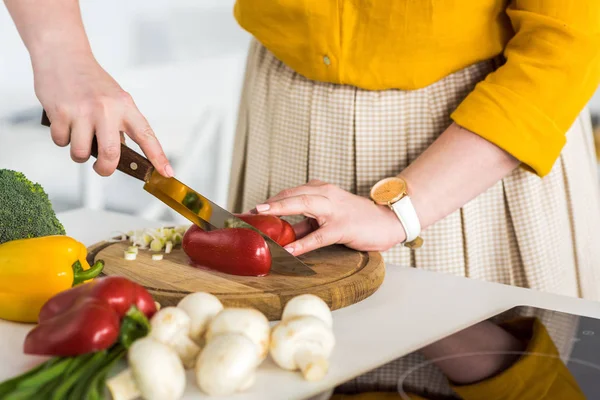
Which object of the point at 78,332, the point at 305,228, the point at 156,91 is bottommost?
the point at 156,91

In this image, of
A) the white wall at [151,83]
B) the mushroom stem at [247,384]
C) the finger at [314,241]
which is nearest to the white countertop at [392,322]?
the mushroom stem at [247,384]

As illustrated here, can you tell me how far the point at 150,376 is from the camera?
2.32 ft

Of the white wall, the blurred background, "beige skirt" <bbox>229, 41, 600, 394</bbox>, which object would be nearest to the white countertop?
"beige skirt" <bbox>229, 41, 600, 394</bbox>

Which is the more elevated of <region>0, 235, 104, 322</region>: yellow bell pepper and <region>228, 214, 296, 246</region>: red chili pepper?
<region>0, 235, 104, 322</region>: yellow bell pepper

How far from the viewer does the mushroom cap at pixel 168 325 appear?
2.56ft

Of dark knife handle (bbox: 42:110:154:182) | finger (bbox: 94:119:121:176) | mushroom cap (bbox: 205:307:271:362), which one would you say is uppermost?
finger (bbox: 94:119:121:176)

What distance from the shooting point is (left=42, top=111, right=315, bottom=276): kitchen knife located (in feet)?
3.72

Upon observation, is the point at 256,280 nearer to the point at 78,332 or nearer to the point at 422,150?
the point at 78,332

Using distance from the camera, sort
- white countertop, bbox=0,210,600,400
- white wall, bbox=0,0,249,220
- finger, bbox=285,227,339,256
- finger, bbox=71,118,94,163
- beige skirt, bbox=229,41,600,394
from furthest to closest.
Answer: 1. white wall, bbox=0,0,249,220
2. beige skirt, bbox=229,41,600,394
3. finger, bbox=285,227,339,256
4. finger, bbox=71,118,94,163
5. white countertop, bbox=0,210,600,400

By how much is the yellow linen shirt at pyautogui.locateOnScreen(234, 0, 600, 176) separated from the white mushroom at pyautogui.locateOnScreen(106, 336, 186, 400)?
763mm

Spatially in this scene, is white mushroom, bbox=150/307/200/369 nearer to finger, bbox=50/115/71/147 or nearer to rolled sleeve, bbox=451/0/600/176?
finger, bbox=50/115/71/147

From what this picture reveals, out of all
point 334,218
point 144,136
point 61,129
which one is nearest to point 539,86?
point 334,218

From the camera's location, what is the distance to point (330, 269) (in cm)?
116

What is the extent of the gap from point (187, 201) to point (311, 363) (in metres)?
0.45
